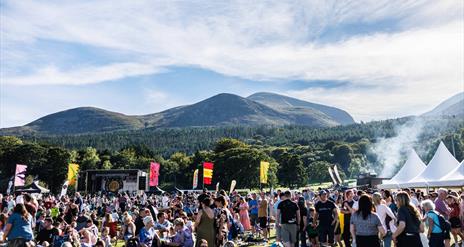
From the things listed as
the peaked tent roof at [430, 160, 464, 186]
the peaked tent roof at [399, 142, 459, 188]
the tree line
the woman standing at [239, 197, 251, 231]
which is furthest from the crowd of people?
the tree line

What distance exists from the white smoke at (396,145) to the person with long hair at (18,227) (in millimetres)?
137223

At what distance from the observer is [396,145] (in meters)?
167

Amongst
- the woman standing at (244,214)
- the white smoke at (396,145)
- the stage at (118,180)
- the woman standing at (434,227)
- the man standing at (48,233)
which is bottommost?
the stage at (118,180)

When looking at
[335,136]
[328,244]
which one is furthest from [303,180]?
[335,136]

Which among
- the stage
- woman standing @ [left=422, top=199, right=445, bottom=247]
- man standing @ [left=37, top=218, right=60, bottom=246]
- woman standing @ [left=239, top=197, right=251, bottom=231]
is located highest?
woman standing @ [left=422, top=199, right=445, bottom=247]

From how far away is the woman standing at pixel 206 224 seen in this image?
339 inches

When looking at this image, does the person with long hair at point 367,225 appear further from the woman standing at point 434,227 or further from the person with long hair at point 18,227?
the person with long hair at point 18,227

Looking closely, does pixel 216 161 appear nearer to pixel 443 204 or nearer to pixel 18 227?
pixel 443 204

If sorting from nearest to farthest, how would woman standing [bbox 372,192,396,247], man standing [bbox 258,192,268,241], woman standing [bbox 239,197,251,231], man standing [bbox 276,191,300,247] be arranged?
woman standing [bbox 372,192,396,247] < man standing [bbox 276,191,300,247] < man standing [bbox 258,192,268,241] < woman standing [bbox 239,197,251,231]

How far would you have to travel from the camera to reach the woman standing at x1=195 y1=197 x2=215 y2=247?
8.62 metres

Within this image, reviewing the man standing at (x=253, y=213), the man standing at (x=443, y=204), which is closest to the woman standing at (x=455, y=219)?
the man standing at (x=443, y=204)

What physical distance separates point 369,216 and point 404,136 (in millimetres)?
180220

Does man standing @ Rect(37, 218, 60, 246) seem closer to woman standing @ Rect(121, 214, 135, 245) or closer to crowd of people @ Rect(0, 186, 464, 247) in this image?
crowd of people @ Rect(0, 186, 464, 247)

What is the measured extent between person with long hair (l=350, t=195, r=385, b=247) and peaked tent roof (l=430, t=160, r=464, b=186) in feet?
62.4
